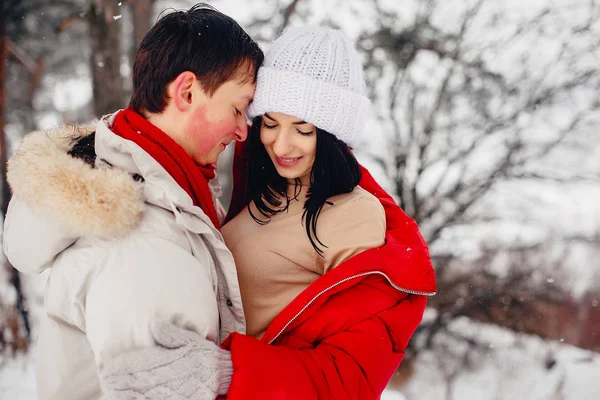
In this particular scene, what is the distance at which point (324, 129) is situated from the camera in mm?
1997

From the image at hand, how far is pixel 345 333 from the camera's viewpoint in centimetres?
168

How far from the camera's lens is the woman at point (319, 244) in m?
1.64

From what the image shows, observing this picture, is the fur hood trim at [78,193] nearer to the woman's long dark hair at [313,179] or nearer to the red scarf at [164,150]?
the red scarf at [164,150]

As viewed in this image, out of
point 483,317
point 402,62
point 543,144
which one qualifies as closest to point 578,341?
point 483,317

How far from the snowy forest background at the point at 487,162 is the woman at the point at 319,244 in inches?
231

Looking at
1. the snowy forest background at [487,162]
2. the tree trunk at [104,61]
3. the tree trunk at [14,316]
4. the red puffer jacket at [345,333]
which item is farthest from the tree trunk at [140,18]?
the red puffer jacket at [345,333]

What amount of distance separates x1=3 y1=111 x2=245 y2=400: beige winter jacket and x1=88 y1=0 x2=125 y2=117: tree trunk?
439 cm

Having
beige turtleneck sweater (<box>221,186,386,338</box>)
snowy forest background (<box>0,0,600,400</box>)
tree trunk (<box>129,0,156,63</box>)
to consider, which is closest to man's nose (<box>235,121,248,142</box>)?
beige turtleneck sweater (<box>221,186,386,338</box>)

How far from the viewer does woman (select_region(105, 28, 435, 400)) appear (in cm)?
164

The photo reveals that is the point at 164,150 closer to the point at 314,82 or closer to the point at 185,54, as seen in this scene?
the point at 185,54

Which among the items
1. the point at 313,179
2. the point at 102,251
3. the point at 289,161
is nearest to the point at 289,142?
the point at 289,161

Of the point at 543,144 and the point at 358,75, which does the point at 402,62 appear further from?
the point at 358,75

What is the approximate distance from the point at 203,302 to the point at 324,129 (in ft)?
2.93

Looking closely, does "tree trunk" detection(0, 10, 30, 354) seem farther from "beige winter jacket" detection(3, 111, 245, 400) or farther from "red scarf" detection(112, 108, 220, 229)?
"red scarf" detection(112, 108, 220, 229)
